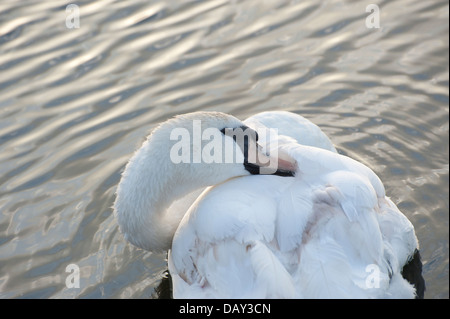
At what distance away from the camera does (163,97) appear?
8.52m

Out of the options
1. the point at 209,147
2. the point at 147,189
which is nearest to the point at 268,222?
the point at 209,147

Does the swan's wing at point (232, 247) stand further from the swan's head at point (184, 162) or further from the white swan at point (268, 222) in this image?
the swan's head at point (184, 162)

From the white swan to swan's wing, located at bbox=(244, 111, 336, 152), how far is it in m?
0.01

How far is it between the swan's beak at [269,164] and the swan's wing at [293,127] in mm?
649

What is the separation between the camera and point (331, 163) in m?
5.28

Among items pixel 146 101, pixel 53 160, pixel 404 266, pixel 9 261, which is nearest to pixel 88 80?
pixel 146 101

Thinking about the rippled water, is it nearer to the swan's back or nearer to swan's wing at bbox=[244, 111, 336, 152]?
the swan's back

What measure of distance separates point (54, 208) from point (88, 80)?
7.75 feet

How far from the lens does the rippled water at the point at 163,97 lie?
633 centimetres

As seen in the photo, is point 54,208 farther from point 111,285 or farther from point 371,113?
point 371,113

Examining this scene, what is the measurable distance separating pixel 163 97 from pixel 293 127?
272 centimetres

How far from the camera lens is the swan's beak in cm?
533

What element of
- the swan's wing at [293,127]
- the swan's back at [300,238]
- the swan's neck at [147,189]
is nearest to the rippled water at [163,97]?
the swan's neck at [147,189]

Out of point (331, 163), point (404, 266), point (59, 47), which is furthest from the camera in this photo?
point (59, 47)
